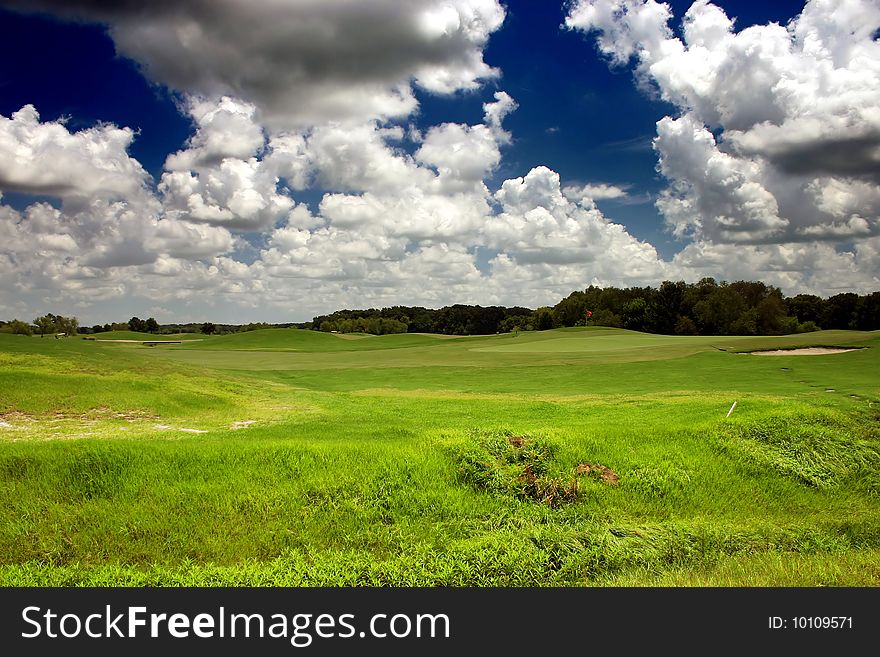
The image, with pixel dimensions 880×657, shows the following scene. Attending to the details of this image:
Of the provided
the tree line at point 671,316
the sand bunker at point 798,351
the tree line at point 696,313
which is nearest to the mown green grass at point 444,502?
the sand bunker at point 798,351

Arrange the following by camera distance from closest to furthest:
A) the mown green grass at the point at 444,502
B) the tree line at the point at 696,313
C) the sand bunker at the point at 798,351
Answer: the mown green grass at the point at 444,502 < the sand bunker at the point at 798,351 < the tree line at the point at 696,313

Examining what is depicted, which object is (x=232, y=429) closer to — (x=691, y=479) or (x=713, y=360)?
(x=691, y=479)

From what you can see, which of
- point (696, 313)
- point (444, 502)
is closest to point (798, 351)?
point (444, 502)

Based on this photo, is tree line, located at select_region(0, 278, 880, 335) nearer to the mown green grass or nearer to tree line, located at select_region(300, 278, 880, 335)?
tree line, located at select_region(300, 278, 880, 335)

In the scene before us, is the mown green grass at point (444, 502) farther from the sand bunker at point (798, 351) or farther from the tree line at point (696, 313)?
the tree line at point (696, 313)

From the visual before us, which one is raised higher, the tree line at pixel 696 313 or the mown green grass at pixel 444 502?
the tree line at pixel 696 313

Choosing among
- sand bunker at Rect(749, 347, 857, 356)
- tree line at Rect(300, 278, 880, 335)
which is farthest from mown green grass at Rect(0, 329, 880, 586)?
tree line at Rect(300, 278, 880, 335)

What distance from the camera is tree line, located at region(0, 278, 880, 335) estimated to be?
114 meters

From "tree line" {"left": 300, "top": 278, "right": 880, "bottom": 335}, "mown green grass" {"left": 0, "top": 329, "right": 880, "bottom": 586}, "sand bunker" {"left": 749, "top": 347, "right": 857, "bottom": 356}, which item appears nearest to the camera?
"mown green grass" {"left": 0, "top": 329, "right": 880, "bottom": 586}

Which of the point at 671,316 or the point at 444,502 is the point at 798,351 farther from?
the point at 671,316

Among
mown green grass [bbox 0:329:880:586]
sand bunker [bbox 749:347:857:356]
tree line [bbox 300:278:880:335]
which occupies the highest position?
tree line [bbox 300:278:880:335]

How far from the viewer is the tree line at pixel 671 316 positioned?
4500 inches

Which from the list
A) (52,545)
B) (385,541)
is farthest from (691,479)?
(52,545)

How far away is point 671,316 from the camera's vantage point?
11738cm
